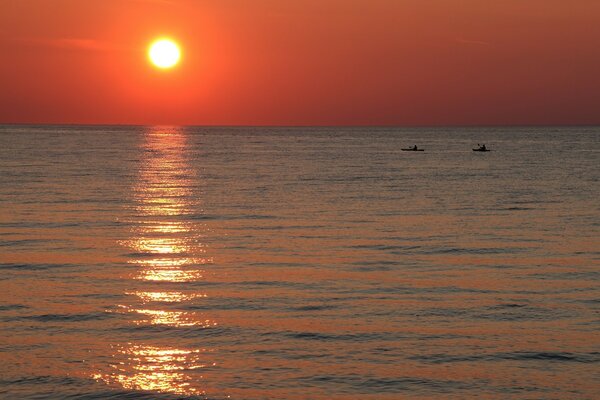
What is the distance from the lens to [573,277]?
26.0m

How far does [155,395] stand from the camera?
51.8ft

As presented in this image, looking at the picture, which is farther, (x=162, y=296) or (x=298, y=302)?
(x=162, y=296)

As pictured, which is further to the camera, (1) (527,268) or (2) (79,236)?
A: (2) (79,236)

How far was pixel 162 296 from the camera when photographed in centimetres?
2353

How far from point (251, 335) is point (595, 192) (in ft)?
148

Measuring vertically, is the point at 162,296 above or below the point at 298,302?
above

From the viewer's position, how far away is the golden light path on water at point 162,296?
1669cm

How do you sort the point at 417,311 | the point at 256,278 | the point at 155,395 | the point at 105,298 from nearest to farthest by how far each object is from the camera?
1. the point at 155,395
2. the point at 417,311
3. the point at 105,298
4. the point at 256,278

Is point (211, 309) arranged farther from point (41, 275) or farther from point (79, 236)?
point (79, 236)

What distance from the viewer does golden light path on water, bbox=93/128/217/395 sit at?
1669 cm

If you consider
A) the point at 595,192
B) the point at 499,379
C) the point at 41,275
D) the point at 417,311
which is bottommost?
the point at 499,379

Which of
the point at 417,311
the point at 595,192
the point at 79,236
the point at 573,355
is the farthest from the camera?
the point at 595,192

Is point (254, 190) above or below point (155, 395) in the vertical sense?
above

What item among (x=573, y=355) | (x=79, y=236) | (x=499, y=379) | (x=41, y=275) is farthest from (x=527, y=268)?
(x=79, y=236)
